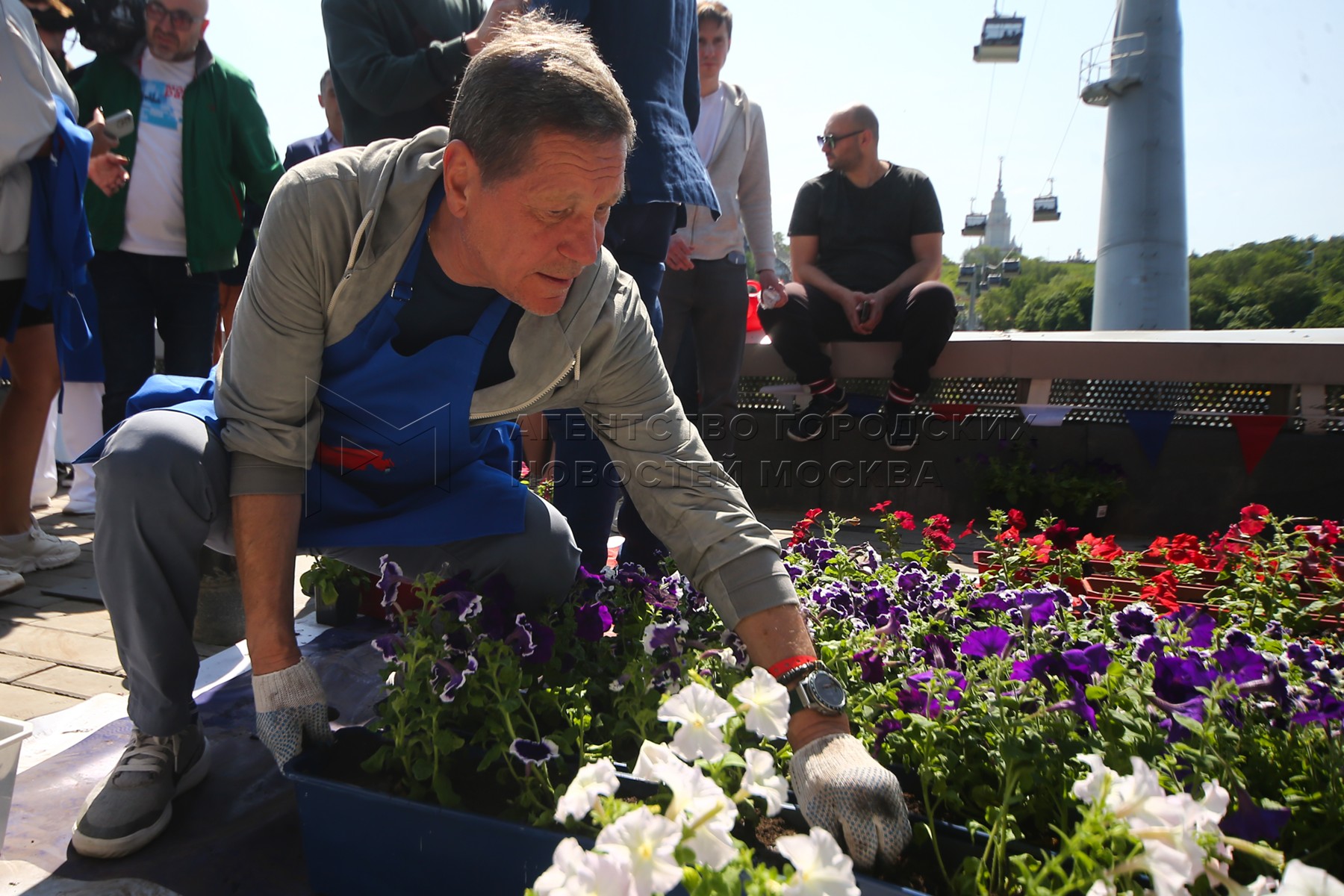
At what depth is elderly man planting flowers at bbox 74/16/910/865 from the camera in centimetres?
140

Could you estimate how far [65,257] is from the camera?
2727mm

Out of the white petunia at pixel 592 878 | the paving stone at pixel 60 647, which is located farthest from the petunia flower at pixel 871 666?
the paving stone at pixel 60 647

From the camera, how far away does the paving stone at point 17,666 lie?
7.13ft

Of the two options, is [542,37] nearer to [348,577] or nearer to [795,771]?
[795,771]

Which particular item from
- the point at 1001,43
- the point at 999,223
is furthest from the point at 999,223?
the point at 1001,43

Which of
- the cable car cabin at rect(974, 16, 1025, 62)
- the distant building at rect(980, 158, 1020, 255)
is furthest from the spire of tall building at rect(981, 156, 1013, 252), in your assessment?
the cable car cabin at rect(974, 16, 1025, 62)

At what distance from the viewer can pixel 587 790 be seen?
0.84 metres

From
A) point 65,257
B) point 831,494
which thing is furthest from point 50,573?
point 831,494

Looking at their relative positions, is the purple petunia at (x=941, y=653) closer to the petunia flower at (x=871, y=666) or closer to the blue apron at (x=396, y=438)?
the petunia flower at (x=871, y=666)

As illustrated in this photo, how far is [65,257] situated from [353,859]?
2.24 meters

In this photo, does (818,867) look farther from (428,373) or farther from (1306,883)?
(428,373)

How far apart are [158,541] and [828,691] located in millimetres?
1088

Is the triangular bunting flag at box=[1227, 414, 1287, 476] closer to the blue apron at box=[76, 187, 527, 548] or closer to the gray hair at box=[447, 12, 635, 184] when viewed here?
the blue apron at box=[76, 187, 527, 548]

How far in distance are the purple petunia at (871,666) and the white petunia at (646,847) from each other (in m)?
0.72
